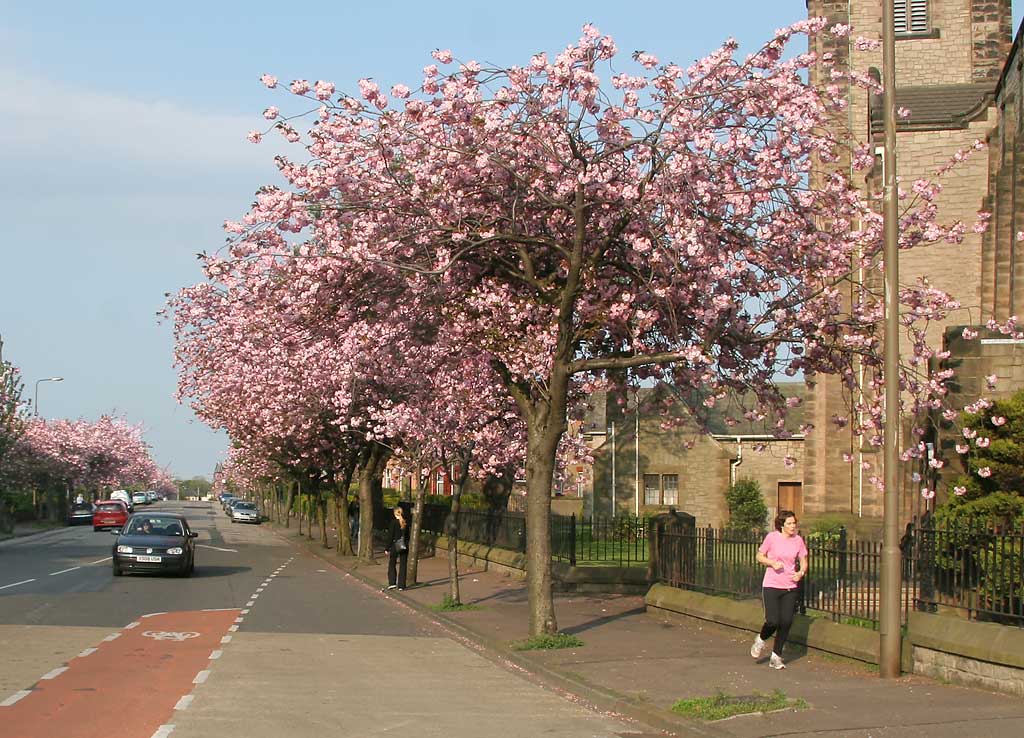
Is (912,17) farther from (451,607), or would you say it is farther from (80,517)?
(80,517)

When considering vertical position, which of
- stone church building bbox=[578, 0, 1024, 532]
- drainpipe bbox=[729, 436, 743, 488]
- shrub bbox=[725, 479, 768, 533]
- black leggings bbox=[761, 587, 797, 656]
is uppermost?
stone church building bbox=[578, 0, 1024, 532]

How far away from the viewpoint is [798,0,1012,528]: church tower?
3200 centimetres

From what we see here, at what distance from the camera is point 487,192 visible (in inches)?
615

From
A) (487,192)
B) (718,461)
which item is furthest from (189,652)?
(718,461)

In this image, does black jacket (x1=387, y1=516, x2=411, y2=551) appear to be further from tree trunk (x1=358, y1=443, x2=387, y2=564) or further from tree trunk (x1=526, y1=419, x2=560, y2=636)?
tree trunk (x1=526, y1=419, x2=560, y2=636)

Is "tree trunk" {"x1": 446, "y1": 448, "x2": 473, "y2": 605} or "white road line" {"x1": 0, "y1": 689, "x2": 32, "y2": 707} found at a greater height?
"tree trunk" {"x1": 446, "y1": 448, "x2": 473, "y2": 605}

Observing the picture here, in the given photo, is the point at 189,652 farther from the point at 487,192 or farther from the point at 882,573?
the point at 882,573

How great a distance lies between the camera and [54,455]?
281ft

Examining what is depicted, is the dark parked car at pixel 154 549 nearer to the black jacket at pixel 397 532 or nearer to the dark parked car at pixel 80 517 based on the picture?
the black jacket at pixel 397 532

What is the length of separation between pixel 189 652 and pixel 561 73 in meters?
7.88

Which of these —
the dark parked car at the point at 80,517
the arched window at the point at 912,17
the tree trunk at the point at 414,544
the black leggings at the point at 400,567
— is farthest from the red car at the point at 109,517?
the arched window at the point at 912,17

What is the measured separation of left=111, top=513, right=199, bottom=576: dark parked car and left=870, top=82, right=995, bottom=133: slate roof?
19.1m

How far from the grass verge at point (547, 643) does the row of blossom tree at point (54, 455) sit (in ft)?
137

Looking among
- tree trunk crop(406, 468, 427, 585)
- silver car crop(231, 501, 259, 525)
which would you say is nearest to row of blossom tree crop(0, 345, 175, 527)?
silver car crop(231, 501, 259, 525)
